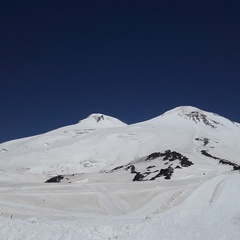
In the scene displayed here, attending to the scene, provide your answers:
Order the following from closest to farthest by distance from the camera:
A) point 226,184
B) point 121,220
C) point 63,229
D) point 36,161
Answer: point 63,229 → point 121,220 → point 226,184 → point 36,161

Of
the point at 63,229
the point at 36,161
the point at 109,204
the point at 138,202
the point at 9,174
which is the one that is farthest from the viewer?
the point at 36,161

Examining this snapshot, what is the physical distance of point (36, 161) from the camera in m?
105

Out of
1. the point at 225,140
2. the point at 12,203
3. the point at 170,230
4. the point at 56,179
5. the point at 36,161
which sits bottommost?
the point at 170,230

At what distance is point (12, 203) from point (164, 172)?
104ft

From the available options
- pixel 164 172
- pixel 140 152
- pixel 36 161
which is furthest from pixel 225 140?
pixel 164 172

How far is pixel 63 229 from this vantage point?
18031 millimetres

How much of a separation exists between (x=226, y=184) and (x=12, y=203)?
24.2 m

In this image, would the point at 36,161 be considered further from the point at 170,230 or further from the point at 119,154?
the point at 170,230

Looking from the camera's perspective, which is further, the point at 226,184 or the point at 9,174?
the point at 9,174

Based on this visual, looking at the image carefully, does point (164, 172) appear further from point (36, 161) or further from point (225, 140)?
point (225, 140)

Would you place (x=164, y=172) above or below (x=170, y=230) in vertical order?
above

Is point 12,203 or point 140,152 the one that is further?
point 140,152

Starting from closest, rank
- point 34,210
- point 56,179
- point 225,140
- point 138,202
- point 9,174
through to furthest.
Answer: point 34,210 → point 138,202 → point 56,179 → point 9,174 → point 225,140

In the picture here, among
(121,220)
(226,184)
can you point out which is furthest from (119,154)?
(121,220)
